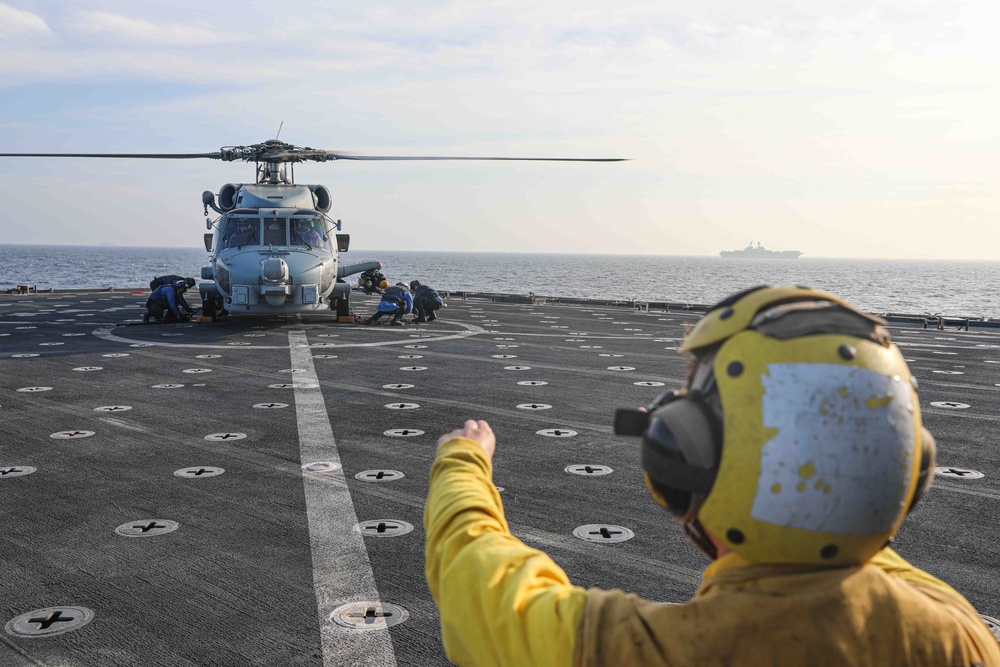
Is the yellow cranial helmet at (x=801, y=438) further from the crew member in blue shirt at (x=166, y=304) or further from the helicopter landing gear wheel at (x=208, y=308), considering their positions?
the crew member in blue shirt at (x=166, y=304)

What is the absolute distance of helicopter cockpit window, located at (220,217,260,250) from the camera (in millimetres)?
22047

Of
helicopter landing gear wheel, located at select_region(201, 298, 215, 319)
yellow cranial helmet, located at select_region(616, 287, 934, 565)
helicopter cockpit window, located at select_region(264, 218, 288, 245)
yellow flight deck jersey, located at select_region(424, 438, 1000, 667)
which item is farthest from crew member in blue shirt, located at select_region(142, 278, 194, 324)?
yellow cranial helmet, located at select_region(616, 287, 934, 565)

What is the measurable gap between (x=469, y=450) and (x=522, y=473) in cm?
592

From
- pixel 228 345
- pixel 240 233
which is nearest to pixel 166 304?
pixel 240 233

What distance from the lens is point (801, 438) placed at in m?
1.54

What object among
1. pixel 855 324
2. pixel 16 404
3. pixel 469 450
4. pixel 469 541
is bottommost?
pixel 16 404

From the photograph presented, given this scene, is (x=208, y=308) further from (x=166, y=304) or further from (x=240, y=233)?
(x=240, y=233)

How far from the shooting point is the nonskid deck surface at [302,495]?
4.59 m

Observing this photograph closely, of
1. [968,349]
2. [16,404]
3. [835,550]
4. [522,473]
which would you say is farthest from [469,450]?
[968,349]

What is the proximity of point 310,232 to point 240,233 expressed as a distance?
186cm

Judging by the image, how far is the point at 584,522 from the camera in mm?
6383

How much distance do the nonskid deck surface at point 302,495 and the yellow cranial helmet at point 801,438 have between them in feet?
9.79

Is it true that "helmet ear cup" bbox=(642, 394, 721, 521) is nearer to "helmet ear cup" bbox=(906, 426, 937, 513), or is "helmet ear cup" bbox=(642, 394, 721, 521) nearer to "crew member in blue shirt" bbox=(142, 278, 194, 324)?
"helmet ear cup" bbox=(906, 426, 937, 513)

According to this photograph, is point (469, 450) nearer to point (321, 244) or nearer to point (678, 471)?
point (678, 471)
